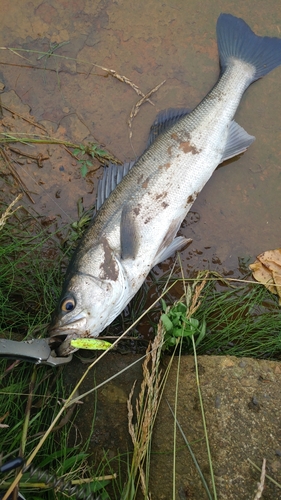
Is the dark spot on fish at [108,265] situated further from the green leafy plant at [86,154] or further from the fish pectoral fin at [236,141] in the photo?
the fish pectoral fin at [236,141]

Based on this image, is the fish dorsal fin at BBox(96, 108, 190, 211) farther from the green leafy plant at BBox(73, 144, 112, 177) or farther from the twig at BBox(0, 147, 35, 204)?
the twig at BBox(0, 147, 35, 204)

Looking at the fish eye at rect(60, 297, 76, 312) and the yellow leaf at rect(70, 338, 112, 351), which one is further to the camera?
the fish eye at rect(60, 297, 76, 312)

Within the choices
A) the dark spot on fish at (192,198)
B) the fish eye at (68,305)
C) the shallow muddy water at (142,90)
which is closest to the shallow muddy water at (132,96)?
the shallow muddy water at (142,90)

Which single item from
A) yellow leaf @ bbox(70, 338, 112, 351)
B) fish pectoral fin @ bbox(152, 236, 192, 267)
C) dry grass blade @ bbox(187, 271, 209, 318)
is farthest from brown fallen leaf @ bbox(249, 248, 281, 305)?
yellow leaf @ bbox(70, 338, 112, 351)

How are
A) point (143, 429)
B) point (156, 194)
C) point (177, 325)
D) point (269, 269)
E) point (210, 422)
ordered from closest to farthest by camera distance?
point (143, 429), point (210, 422), point (177, 325), point (156, 194), point (269, 269)

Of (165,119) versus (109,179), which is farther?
(165,119)

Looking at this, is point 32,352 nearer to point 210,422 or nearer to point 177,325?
point 177,325

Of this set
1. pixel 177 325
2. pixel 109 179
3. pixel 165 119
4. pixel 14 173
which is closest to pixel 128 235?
pixel 109 179
